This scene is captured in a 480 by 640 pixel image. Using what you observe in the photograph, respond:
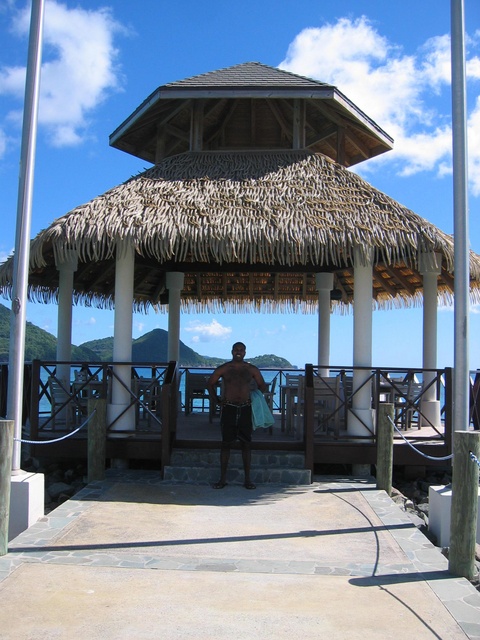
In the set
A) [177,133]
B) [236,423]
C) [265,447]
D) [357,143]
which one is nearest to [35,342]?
[177,133]

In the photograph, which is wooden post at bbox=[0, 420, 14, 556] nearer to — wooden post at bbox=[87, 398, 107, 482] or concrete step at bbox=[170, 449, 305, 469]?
wooden post at bbox=[87, 398, 107, 482]

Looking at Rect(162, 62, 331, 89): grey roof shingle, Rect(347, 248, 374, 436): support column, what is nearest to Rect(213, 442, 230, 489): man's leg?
Rect(347, 248, 374, 436): support column

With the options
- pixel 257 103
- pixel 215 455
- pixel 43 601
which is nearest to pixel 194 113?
pixel 257 103

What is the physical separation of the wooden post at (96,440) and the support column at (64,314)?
8.86 ft

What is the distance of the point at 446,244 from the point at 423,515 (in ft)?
11.5

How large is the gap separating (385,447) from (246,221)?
345 centimetres

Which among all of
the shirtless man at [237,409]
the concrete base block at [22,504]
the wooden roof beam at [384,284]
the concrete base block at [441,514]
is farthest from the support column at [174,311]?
the concrete base block at [441,514]

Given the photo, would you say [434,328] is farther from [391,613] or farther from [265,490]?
[391,613]

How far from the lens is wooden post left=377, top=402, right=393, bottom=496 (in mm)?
7996

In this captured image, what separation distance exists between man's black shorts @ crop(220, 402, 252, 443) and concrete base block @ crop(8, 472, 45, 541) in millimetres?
2322

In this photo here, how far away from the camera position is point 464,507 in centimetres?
531

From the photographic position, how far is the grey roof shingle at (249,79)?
35.9 feet

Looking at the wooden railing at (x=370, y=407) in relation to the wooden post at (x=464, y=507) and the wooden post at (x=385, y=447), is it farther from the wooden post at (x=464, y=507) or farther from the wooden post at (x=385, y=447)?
the wooden post at (x=464, y=507)

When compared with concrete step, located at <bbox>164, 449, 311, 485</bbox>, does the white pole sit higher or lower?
higher
